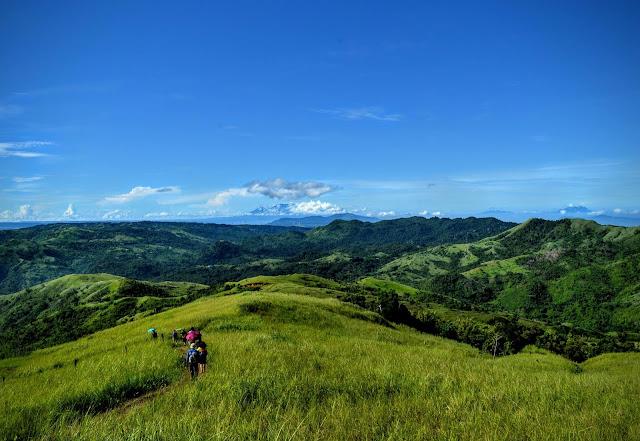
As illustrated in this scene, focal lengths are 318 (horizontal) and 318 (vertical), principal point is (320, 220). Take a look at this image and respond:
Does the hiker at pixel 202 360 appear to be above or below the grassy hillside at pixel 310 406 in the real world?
below

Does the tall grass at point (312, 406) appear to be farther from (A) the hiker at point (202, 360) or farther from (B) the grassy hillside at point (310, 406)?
(A) the hiker at point (202, 360)

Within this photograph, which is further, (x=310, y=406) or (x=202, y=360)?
(x=202, y=360)

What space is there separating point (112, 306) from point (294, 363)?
189 meters

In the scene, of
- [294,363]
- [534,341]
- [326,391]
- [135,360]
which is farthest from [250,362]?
[534,341]

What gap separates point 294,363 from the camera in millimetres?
10180

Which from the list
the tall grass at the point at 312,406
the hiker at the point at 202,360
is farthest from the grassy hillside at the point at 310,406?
the hiker at the point at 202,360

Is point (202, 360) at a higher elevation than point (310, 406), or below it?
below

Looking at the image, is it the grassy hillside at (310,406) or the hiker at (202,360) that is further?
the hiker at (202,360)

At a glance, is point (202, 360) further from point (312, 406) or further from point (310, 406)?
point (312, 406)

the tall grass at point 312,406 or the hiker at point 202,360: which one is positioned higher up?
the tall grass at point 312,406

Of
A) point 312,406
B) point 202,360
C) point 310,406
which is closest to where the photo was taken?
point 312,406

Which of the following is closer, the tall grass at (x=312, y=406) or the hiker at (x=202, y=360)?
the tall grass at (x=312, y=406)

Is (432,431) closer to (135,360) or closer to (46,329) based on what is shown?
(135,360)

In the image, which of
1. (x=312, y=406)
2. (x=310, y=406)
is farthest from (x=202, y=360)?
(x=312, y=406)
